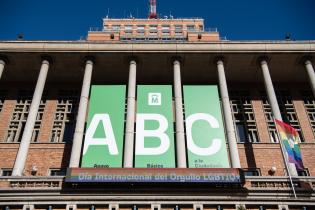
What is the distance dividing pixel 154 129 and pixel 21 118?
13.2m

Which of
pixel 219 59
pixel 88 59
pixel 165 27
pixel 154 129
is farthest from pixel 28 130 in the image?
pixel 165 27

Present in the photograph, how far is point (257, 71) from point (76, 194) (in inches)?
793

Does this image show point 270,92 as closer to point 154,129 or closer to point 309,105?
point 309,105

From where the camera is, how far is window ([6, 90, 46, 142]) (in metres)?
31.6

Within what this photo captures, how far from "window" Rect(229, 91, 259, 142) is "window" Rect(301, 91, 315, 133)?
517 cm

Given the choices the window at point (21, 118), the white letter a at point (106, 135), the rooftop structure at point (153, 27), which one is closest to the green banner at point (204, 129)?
the white letter a at point (106, 135)

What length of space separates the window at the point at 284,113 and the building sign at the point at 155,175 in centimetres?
1037

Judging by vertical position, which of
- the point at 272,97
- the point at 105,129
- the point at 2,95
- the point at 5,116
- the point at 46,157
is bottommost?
the point at 46,157

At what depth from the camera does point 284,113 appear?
3325 centimetres

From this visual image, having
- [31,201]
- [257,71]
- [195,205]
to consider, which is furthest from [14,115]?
[257,71]

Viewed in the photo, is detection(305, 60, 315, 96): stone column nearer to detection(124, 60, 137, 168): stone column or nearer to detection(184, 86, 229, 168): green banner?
detection(184, 86, 229, 168): green banner

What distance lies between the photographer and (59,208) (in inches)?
840

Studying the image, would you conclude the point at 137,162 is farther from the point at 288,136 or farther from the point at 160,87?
the point at 288,136

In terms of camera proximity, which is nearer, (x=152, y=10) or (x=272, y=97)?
(x=272, y=97)
